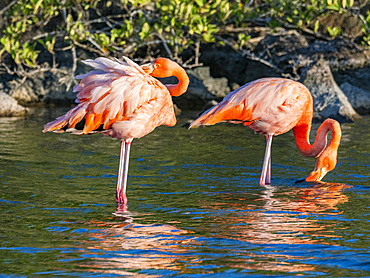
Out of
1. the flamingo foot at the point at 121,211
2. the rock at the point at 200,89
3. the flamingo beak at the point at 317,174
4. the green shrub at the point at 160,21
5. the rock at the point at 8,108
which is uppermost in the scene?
the green shrub at the point at 160,21

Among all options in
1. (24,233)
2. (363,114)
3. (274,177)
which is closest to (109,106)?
(24,233)

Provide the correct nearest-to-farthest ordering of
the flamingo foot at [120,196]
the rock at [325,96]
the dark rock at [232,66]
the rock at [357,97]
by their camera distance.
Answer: the flamingo foot at [120,196]
the rock at [325,96]
the rock at [357,97]
the dark rock at [232,66]

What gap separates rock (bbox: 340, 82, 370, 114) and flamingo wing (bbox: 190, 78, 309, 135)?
704 cm

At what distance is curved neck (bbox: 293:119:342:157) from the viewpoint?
6277mm

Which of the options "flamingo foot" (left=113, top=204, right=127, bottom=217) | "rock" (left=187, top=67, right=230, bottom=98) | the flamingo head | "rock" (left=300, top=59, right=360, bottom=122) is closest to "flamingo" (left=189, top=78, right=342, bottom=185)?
the flamingo head

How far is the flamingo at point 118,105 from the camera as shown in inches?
209

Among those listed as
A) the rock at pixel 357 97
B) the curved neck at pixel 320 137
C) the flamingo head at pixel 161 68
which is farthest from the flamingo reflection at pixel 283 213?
the rock at pixel 357 97

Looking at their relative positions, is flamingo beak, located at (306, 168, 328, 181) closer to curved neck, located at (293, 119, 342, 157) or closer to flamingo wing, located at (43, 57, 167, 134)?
curved neck, located at (293, 119, 342, 157)

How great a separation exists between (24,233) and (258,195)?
2368 millimetres

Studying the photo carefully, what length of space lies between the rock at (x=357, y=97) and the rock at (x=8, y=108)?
6.95 metres

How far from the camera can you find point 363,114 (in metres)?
13.1

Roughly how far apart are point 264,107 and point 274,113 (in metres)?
0.14

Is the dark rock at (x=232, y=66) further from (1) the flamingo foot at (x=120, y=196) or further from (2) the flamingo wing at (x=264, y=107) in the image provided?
(1) the flamingo foot at (x=120, y=196)

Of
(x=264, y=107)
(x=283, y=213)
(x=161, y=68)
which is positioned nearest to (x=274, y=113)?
(x=264, y=107)
